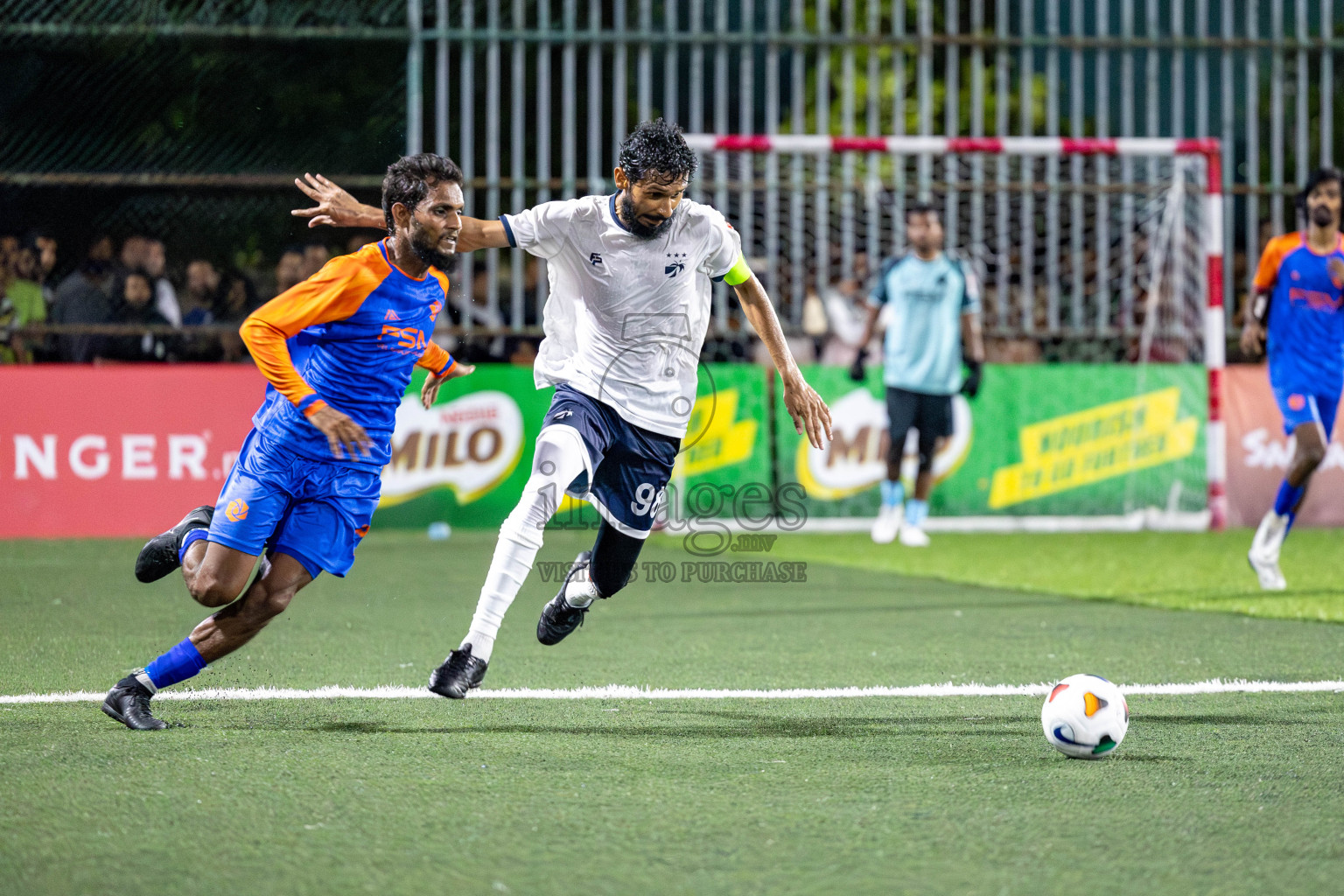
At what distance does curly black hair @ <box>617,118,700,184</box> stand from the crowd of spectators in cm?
706

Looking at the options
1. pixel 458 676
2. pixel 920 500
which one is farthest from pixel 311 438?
pixel 920 500

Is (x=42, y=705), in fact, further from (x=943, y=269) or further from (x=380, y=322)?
(x=943, y=269)

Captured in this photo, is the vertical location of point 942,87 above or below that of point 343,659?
above

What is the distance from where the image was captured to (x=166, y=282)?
489 inches

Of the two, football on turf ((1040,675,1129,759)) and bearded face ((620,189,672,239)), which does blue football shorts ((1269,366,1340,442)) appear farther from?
football on turf ((1040,675,1129,759))

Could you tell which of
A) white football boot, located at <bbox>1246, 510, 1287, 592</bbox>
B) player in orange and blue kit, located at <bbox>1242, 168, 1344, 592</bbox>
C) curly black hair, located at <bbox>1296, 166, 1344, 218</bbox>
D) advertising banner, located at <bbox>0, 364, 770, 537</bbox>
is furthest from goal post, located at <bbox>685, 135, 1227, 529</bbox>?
white football boot, located at <bbox>1246, 510, 1287, 592</bbox>

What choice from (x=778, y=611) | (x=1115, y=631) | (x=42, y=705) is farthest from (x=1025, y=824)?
(x=778, y=611)

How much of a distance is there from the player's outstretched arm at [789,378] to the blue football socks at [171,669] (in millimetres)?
2123

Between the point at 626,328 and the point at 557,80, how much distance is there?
917 centimetres

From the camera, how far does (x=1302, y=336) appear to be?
897cm

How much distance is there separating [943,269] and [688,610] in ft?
14.6

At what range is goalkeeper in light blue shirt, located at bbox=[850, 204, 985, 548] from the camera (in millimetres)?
11461

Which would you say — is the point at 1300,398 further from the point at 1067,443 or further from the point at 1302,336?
the point at 1067,443

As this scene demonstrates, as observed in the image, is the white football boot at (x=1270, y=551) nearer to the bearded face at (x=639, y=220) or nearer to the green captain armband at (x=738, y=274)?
the green captain armband at (x=738, y=274)
